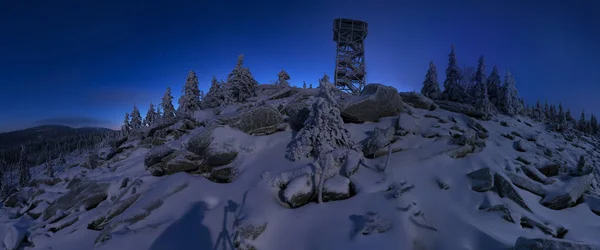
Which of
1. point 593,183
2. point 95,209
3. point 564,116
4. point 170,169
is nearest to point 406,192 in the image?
point 593,183

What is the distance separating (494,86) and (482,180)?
141ft

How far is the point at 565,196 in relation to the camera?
866 centimetres

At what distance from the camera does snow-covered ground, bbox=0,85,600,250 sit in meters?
7.23

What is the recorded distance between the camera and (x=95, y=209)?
34.4ft

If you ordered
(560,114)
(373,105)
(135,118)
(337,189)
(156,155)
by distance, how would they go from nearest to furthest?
(337,189)
(156,155)
(373,105)
(135,118)
(560,114)

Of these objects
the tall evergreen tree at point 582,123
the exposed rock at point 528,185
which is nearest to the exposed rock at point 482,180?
the exposed rock at point 528,185

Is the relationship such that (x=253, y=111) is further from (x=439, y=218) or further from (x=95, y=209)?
(x=439, y=218)

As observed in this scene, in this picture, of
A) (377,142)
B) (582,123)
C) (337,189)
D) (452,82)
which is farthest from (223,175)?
(582,123)

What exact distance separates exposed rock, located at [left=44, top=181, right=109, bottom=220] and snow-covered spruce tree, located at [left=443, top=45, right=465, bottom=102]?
37.1 metres

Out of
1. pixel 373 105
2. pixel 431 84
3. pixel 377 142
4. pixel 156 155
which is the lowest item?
pixel 156 155

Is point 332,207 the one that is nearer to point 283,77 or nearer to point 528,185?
point 528,185

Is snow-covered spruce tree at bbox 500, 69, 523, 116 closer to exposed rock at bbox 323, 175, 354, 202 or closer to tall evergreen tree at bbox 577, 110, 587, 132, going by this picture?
exposed rock at bbox 323, 175, 354, 202

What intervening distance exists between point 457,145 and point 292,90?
16.6 m

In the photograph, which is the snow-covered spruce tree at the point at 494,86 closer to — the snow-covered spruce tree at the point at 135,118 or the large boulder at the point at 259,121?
the large boulder at the point at 259,121
